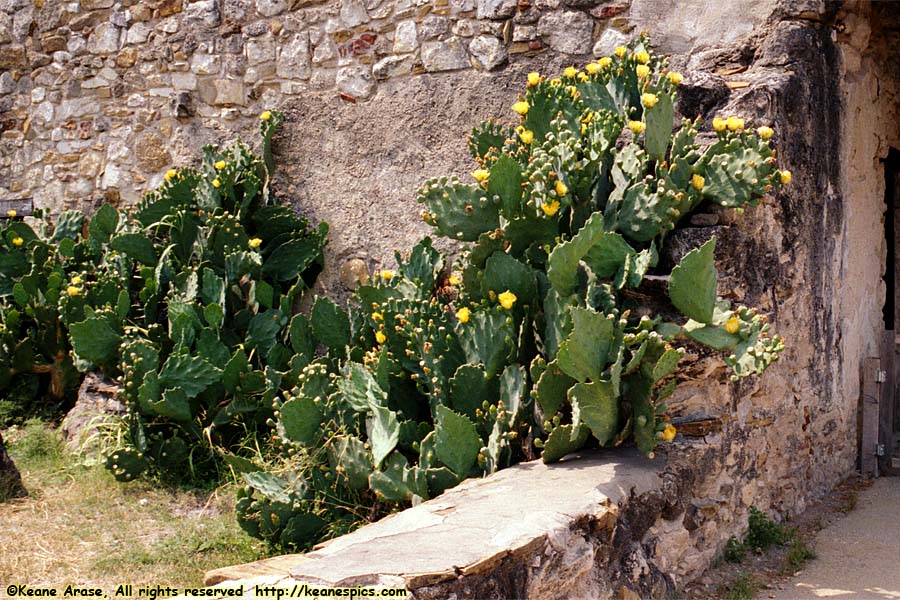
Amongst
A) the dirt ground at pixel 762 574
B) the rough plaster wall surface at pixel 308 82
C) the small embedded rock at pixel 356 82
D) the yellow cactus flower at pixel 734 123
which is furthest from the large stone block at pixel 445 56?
the dirt ground at pixel 762 574

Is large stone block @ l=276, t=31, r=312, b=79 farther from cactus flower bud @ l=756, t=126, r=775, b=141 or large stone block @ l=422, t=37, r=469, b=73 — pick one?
cactus flower bud @ l=756, t=126, r=775, b=141

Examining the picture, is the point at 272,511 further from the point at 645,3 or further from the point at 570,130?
the point at 645,3

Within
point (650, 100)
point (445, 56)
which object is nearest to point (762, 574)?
point (650, 100)

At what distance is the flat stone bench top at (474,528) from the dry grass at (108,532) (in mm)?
809

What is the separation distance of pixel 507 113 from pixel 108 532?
8.13ft

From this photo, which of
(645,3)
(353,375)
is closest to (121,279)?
(353,375)

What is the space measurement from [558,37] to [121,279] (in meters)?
2.59

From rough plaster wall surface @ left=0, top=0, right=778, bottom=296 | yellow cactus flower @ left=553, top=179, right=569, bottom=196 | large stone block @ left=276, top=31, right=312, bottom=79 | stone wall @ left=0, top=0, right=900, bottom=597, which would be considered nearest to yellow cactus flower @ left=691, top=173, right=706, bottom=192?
stone wall @ left=0, top=0, right=900, bottom=597

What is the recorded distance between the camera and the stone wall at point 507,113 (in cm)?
353

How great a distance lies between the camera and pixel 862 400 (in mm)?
5062

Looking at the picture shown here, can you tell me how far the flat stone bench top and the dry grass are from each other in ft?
2.65

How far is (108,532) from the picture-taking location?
378 centimetres

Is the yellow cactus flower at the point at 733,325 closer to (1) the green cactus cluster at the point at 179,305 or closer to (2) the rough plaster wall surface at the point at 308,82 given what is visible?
(2) the rough plaster wall surface at the point at 308,82

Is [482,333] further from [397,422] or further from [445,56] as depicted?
[445,56]
